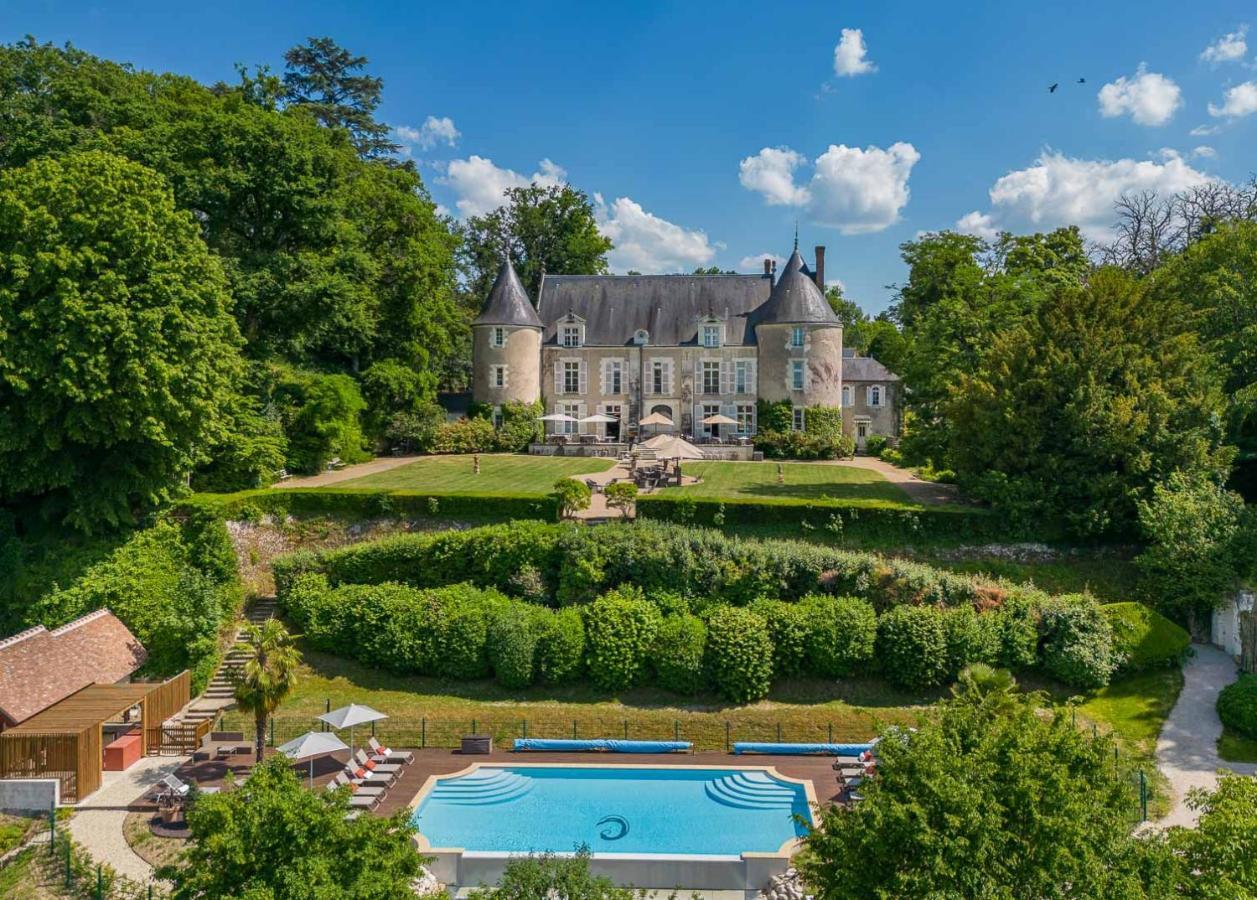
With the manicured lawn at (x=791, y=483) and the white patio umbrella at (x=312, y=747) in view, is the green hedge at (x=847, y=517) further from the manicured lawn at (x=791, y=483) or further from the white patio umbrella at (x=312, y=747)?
the white patio umbrella at (x=312, y=747)

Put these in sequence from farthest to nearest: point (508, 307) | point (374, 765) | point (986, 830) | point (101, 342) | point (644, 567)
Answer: point (508, 307) < point (644, 567) < point (101, 342) < point (374, 765) < point (986, 830)

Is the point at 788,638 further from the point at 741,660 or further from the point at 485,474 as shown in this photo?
the point at 485,474

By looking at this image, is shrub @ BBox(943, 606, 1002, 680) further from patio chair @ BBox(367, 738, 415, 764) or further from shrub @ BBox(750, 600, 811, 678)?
patio chair @ BBox(367, 738, 415, 764)

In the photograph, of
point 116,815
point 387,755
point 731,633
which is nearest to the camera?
point 116,815

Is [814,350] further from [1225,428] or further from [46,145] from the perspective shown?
[46,145]

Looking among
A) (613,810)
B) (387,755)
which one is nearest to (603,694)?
(613,810)

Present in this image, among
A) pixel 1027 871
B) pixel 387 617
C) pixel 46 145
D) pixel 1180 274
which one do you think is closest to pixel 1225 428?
pixel 1180 274

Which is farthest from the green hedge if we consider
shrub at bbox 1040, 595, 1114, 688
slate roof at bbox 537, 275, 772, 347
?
slate roof at bbox 537, 275, 772, 347
